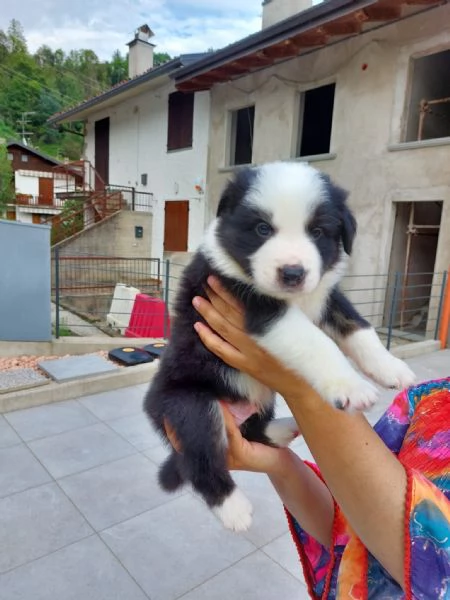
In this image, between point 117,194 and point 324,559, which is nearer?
point 324,559

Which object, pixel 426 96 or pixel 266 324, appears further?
pixel 426 96

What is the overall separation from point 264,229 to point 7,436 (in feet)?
10.4

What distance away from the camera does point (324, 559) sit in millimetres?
1389

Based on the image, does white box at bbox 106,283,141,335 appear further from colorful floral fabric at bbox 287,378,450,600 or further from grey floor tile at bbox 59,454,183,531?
colorful floral fabric at bbox 287,378,450,600

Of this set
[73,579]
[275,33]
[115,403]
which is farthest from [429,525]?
[275,33]

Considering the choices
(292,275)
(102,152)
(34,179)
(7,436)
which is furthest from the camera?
(34,179)

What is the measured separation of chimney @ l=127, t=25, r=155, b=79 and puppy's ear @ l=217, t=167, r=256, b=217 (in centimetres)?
1730

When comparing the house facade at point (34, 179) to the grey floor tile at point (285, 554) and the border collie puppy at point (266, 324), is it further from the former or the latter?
the border collie puppy at point (266, 324)

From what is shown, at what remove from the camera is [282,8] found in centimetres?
1071

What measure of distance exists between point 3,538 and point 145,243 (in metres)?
12.8

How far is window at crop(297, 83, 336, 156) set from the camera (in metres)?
10.6

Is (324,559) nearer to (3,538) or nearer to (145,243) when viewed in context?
(3,538)

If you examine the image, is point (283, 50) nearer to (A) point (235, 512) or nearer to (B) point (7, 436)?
(B) point (7, 436)

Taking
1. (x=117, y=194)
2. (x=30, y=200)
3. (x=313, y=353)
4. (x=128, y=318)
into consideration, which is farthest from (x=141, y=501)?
(x=30, y=200)
